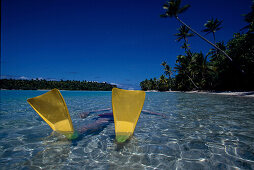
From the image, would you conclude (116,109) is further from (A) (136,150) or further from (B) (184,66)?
(B) (184,66)

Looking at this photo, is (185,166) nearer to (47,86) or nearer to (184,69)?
(184,69)

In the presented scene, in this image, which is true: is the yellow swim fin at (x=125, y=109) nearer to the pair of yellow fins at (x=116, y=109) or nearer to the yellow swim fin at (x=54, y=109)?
the pair of yellow fins at (x=116, y=109)

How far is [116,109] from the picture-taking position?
3.03 m

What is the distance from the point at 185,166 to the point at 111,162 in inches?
50.9

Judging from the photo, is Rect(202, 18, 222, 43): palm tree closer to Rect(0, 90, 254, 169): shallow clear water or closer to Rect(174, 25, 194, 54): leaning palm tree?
Rect(174, 25, 194, 54): leaning palm tree

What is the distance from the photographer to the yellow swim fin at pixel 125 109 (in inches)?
115

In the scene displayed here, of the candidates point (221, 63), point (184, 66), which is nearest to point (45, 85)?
point (184, 66)

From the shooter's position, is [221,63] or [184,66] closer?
[221,63]

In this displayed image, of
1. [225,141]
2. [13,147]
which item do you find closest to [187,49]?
[225,141]

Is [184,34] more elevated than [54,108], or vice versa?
[184,34]

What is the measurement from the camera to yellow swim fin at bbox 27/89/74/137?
3.09 m

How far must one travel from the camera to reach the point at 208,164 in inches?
85.3

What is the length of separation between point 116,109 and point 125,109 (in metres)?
0.22

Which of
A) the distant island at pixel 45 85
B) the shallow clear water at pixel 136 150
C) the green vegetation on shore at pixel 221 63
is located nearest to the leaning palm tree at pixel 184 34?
the green vegetation on shore at pixel 221 63
